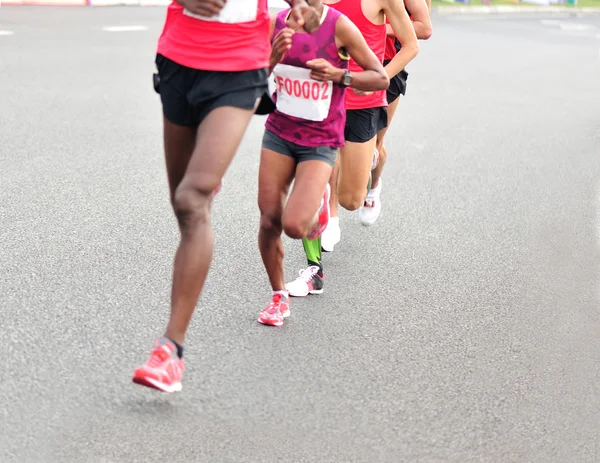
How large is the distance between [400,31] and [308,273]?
5.28ft

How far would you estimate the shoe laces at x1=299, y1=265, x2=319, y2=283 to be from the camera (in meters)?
6.01

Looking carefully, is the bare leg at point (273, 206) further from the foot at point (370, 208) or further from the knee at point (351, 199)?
the foot at point (370, 208)

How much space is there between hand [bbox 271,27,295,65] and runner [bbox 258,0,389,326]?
0.41m

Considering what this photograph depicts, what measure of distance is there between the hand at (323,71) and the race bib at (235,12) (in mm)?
720

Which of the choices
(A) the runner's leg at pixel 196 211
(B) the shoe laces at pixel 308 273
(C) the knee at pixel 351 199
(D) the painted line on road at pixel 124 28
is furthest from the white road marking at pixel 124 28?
(A) the runner's leg at pixel 196 211

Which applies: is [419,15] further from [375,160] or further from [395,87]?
[375,160]

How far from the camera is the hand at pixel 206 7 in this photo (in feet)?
14.0

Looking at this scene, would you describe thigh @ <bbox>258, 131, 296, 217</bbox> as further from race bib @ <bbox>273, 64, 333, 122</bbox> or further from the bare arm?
the bare arm

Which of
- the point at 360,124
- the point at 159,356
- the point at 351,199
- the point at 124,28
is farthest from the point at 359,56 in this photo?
the point at 124,28

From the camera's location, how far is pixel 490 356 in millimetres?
5223

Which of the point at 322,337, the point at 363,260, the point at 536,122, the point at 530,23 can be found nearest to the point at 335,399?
the point at 322,337

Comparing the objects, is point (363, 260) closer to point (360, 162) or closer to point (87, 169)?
point (360, 162)

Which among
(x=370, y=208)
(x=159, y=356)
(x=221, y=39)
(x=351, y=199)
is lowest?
(x=370, y=208)

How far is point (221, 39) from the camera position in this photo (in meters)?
4.35
